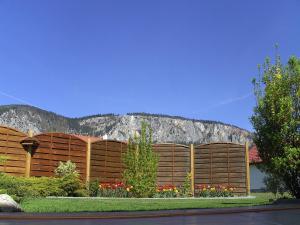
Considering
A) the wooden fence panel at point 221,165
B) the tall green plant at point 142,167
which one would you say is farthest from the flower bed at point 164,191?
the wooden fence panel at point 221,165

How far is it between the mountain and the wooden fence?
5914 cm

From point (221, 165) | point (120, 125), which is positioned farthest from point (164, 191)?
point (120, 125)

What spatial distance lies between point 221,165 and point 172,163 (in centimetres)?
267

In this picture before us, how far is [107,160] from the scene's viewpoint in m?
25.0

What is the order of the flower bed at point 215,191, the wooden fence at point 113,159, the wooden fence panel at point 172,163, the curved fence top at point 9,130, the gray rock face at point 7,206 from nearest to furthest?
the gray rock face at point 7,206 < the curved fence top at point 9,130 < the wooden fence at point 113,159 < the flower bed at point 215,191 < the wooden fence panel at point 172,163

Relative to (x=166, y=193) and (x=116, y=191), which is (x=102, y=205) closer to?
(x=116, y=191)

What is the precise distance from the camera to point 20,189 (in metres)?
16.1

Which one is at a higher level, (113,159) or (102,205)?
(113,159)

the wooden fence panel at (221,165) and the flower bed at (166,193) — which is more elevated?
the wooden fence panel at (221,165)

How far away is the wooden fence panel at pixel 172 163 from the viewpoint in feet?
87.6

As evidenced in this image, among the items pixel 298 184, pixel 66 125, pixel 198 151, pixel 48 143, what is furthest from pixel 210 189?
pixel 66 125

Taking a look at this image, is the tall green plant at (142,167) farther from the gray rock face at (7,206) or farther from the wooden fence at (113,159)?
the gray rock face at (7,206)

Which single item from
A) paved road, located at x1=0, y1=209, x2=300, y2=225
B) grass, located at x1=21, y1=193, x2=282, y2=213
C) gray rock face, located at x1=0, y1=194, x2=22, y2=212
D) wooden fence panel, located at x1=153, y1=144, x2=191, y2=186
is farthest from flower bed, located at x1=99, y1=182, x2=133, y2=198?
paved road, located at x1=0, y1=209, x2=300, y2=225

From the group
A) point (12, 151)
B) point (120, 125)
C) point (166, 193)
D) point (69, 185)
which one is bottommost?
point (166, 193)
